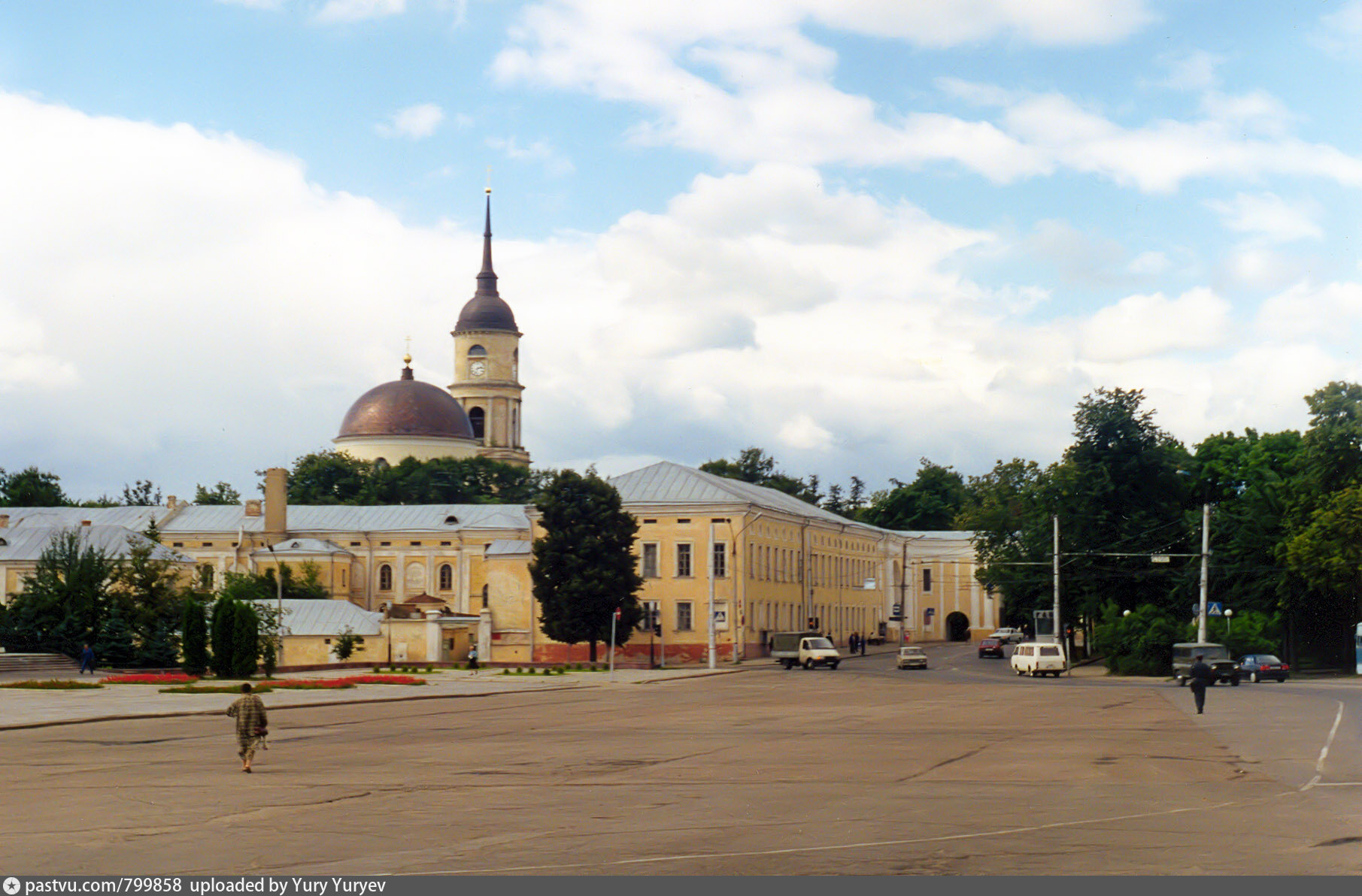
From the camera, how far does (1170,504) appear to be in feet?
253

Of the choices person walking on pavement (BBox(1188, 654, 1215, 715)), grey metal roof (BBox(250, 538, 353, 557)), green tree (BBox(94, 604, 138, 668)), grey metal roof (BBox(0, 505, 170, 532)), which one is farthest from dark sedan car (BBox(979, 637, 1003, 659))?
grey metal roof (BBox(0, 505, 170, 532))

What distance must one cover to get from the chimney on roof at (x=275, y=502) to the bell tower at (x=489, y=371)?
37.2 metres

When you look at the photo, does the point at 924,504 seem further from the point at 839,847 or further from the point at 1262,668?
the point at 839,847

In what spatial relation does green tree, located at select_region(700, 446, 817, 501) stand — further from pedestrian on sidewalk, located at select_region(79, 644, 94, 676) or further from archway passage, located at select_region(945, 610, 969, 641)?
pedestrian on sidewalk, located at select_region(79, 644, 94, 676)

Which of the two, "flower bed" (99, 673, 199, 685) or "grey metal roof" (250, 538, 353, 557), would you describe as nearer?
"flower bed" (99, 673, 199, 685)

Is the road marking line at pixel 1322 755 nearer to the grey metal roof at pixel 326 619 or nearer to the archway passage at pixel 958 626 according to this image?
the grey metal roof at pixel 326 619

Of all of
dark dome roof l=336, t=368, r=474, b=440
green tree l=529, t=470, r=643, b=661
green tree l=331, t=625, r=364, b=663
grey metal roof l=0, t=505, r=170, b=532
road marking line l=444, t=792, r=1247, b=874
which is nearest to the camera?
road marking line l=444, t=792, r=1247, b=874

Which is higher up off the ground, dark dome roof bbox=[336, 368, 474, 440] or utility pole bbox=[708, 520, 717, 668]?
dark dome roof bbox=[336, 368, 474, 440]

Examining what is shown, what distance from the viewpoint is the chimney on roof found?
113 m

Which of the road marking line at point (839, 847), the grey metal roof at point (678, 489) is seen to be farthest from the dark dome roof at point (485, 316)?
the road marking line at point (839, 847)

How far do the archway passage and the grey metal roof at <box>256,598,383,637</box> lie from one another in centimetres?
6625

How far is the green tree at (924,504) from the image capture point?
150m

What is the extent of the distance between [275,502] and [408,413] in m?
29.1

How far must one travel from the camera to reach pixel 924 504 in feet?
494
